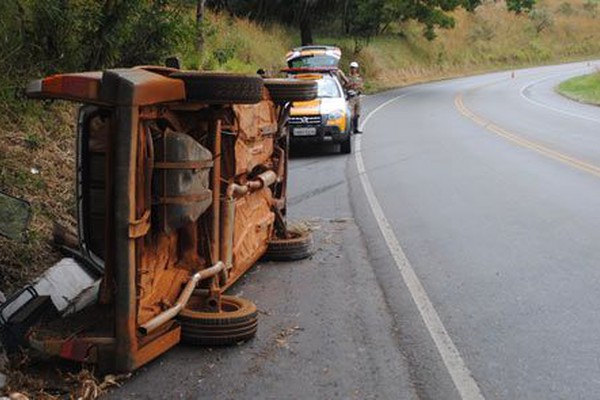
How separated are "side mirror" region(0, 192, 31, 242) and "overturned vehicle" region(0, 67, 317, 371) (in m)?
1.06

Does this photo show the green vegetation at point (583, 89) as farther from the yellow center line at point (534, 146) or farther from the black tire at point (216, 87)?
the black tire at point (216, 87)

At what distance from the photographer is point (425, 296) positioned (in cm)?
705

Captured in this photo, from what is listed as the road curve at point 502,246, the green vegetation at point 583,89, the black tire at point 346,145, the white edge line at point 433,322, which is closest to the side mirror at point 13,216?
the road curve at point 502,246

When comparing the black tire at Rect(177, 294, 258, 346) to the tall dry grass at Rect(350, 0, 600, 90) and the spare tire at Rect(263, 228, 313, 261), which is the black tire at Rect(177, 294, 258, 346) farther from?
the tall dry grass at Rect(350, 0, 600, 90)

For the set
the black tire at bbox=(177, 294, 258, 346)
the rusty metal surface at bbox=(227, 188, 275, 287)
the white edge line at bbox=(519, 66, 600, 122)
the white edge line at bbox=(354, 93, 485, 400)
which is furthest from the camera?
the white edge line at bbox=(519, 66, 600, 122)

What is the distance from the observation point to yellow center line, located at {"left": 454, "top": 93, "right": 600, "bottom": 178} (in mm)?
15703

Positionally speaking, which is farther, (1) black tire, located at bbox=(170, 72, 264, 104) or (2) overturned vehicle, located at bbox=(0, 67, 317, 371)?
(1) black tire, located at bbox=(170, 72, 264, 104)

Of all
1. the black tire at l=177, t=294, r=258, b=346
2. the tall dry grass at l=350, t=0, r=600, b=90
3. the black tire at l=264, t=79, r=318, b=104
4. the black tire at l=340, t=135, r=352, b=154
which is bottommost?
the black tire at l=340, t=135, r=352, b=154

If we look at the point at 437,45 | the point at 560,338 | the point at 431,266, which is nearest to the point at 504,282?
the point at 431,266

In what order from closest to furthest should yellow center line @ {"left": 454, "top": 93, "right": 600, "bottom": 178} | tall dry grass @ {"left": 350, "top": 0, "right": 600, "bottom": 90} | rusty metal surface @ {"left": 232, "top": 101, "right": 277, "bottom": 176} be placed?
rusty metal surface @ {"left": 232, "top": 101, "right": 277, "bottom": 176}
yellow center line @ {"left": 454, "top": 93, "right": 600, "bottom": 178}
tall dry grass @ {"left": 350, "top": 0, "right": 600, "bottom": 90}

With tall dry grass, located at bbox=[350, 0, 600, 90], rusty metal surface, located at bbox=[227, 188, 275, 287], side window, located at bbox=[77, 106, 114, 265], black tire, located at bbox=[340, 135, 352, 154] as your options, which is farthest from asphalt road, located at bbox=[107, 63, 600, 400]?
tall dry grass, located at bbox=[350, 0, 600, 90]

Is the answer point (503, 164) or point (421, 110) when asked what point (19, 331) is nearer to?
point (503, 164)

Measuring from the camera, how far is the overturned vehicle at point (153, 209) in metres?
4.91

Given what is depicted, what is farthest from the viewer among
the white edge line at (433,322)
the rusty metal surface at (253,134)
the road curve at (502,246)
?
the rusty metal surface at (253,134)
